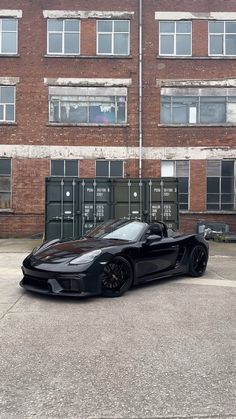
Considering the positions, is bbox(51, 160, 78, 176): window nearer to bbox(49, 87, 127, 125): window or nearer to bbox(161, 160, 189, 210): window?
bbox(49, 87, 127, 125): window

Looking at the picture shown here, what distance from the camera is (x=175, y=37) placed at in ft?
65.2

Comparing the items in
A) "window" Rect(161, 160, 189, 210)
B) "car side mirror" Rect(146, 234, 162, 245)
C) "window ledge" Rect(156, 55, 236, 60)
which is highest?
"window ledge" Rect(156, 55, 236, 60)

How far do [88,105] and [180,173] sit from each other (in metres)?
5.33

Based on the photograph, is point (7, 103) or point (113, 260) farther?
point (7, 103)

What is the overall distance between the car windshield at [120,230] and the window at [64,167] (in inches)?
428

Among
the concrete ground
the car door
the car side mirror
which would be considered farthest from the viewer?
the car side mirror

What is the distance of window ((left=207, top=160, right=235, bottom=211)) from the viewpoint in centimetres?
1956

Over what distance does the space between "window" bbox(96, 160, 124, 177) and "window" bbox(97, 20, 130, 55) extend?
16.9 ft

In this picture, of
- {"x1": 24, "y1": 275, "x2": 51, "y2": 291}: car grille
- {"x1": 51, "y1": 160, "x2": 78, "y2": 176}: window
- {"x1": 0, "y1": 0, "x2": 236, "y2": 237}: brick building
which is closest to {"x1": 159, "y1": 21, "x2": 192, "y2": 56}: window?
{"x1": 0, "y1": 0, "x2": 236, "y2": 237}: brick building

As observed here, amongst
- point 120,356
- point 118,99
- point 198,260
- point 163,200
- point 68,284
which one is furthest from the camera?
point 118,99

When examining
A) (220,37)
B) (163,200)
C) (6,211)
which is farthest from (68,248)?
(220,37)

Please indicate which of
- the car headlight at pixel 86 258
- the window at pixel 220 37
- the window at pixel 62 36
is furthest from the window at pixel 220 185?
the car headlight at pixel 86 258

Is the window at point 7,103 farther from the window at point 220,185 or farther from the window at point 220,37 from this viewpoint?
the window at point 220,37

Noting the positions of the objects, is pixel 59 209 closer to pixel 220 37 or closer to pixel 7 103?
pixel 7 103
